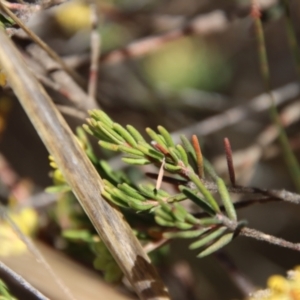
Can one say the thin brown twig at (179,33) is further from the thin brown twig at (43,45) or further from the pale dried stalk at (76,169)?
the pale dried stalk at (76,169)

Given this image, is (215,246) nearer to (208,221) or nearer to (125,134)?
(208,221)

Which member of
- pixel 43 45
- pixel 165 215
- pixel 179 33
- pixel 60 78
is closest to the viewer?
pixel 165 215

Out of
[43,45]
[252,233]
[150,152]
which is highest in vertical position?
[43,45]

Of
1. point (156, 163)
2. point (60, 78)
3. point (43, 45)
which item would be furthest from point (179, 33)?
point (156, 163)

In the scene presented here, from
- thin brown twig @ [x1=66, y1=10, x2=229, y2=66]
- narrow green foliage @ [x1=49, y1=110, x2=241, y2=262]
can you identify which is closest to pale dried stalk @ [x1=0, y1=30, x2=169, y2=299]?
narrow green foliage @ [x1=49, y1=110, x2=241, y2=262]

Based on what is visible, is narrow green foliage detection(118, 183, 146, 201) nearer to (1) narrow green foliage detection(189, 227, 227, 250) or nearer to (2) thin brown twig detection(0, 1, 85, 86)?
(1) narrow green foliage detection(189, 227, 227, 250)

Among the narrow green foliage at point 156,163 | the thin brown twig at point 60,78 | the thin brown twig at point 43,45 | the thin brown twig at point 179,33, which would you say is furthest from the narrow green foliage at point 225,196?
the thin brown twig at point 179,33

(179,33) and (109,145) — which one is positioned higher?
(179,33)

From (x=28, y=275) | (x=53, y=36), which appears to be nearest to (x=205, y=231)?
(x=28, y=275)
